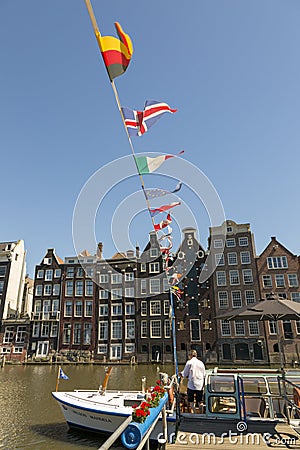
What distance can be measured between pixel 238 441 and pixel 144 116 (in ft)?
30.6

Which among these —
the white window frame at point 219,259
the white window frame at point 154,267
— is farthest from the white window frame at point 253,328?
the white window frame at point 154,267

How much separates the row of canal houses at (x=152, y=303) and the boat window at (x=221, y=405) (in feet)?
119

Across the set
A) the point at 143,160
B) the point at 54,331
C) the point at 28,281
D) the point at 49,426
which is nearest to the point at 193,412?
the point at 143,160

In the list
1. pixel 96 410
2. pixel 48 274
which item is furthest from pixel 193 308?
pixel 96 410

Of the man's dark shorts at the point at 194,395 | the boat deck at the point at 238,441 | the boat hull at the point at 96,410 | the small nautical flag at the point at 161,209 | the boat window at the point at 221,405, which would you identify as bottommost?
the boat hull at the point at 96,410

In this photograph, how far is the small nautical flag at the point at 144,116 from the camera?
977cm

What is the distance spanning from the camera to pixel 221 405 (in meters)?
10.4

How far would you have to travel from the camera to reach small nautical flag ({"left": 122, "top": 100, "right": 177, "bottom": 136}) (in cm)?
977

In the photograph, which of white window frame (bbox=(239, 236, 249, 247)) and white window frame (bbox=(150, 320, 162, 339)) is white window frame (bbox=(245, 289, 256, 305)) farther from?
white window frame (bbox=(150, 320, 162, 339))

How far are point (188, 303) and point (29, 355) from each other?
2771cm

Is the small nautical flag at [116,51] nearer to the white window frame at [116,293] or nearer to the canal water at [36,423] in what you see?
the canal water at [36,423]

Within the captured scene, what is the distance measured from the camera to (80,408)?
14047mm

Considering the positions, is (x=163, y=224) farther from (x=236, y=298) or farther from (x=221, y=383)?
(x=236, y=298)

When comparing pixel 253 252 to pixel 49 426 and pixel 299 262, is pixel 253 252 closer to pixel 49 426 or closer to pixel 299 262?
pixel 299 262
